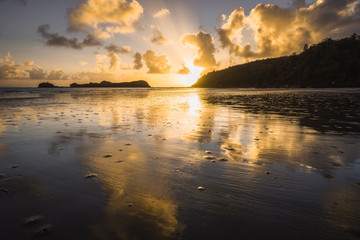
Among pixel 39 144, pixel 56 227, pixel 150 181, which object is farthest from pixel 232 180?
pixel 39 144

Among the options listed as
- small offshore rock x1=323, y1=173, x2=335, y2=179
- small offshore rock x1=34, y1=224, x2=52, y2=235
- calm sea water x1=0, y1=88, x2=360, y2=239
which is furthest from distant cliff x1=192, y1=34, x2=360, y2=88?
small offshore rock x1=34, y1=224, x2=52, y2=235

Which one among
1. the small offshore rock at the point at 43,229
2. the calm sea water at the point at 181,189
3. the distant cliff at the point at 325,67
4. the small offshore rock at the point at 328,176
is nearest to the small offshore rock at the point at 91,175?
the calm sea water at the point at 181,189

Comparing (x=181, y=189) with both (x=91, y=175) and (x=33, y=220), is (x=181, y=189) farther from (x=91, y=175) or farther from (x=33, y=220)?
(x=33, y=220)

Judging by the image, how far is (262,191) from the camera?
12.7 ft

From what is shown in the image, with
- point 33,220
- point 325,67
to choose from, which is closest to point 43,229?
point 33,220

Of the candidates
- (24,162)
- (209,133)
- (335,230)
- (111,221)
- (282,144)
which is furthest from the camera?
(209,133)

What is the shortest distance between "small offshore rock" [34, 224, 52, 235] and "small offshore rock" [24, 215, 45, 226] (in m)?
0.19

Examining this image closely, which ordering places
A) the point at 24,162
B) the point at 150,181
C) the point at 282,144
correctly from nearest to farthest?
the point at 150,181, the point at 24,162, the point at 282,144

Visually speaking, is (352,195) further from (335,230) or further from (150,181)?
(150,181)

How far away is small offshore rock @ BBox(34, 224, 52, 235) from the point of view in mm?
2801

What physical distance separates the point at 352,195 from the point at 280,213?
175cm

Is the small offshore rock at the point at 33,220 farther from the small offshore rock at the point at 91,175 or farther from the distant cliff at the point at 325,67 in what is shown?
the distant cliff at the point at 325,67

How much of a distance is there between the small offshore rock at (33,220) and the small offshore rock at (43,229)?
0.19 meters

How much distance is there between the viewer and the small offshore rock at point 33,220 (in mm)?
2992
